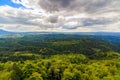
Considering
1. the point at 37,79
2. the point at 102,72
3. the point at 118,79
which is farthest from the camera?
the point at 102,72

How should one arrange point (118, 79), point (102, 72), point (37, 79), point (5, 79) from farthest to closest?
1. point (102, 72)
2. point (5, 79)
3. point (118, 79)
4. point (37, 79)

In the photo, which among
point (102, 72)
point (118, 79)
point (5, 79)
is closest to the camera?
point (118, 79)

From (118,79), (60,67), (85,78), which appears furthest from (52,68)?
(118,79)

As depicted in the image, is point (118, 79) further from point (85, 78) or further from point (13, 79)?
point (13, 79)

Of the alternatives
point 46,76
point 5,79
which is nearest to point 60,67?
point 46,76

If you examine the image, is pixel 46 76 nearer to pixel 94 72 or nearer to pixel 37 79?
pixel 37 79

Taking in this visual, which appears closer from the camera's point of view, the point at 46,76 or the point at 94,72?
the point at 46,76

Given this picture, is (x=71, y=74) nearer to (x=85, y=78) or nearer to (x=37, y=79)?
(x=85, y=78)

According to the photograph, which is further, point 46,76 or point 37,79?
point 46,76
